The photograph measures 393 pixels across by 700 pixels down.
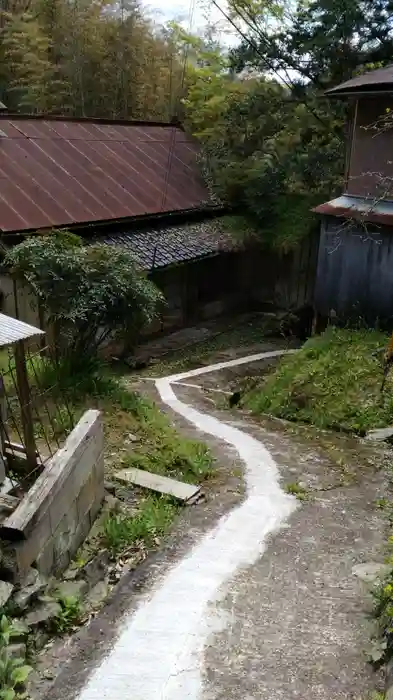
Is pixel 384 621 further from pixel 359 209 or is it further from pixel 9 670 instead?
pixel 359 209

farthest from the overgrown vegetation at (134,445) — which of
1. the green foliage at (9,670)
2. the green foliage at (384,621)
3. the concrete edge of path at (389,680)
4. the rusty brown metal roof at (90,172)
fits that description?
the rusty brown metal roof at (90,172)

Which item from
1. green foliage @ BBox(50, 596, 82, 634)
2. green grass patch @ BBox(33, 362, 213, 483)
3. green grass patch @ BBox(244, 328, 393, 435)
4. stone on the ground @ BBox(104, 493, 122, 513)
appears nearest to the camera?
green foliage @ BBox(50, 596, 82, 634)

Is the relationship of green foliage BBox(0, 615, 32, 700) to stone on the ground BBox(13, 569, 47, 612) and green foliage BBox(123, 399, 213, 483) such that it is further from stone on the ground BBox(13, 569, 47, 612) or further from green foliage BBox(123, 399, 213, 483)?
green foliage BBox(123, 399, 213, 483)

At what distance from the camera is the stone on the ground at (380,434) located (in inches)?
409

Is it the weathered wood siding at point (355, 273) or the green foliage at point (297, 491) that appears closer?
the green foliage at point (297, 491)

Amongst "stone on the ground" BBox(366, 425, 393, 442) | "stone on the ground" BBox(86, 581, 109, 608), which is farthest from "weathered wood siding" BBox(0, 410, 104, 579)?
"stone on the ground" BBox(366, 425, 393, 442)

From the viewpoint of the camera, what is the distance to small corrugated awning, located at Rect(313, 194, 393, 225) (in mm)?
14109

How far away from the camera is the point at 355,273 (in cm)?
1510

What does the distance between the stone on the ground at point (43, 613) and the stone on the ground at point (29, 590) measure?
0.10m

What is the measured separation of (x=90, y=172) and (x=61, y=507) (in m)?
13.1

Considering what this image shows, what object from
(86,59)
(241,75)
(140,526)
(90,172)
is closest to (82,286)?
(140,526)

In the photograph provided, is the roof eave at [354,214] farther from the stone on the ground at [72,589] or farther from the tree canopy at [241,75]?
the stone on the ground at [72,589]

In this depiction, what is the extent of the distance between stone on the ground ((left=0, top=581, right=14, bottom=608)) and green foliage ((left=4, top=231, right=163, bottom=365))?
18.8 ft

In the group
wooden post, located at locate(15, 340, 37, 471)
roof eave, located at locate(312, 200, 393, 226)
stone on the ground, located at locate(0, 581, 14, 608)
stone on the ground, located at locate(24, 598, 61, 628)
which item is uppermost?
roof eave, located at locate(312, 200, 393, 226)
